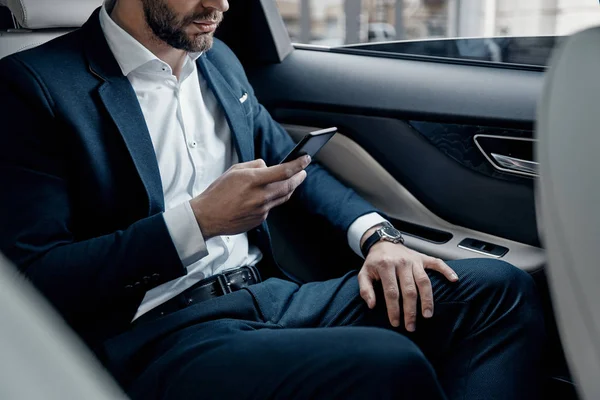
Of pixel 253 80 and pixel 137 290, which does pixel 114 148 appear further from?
pixel 253 80

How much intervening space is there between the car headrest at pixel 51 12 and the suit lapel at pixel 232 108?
27 centimetres

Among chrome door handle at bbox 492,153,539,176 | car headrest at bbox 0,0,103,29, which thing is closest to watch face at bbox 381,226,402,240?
chrome door handle at bbox 492,153,539,176

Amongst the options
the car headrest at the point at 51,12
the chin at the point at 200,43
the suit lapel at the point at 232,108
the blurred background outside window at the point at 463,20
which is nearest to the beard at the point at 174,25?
the chin at the point at 200,43

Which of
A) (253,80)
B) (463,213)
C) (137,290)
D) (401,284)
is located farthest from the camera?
(253,80)

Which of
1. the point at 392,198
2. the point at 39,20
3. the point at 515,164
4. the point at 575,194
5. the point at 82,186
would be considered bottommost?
the point at 392,198

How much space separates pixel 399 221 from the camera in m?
1.84

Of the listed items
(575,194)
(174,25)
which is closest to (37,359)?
(575,194)

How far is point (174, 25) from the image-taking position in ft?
4.52

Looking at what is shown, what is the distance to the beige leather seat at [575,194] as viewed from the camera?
738 millimetres

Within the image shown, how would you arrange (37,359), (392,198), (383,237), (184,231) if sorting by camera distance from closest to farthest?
(37,359)
(184,231)
(383,237)
(392,198)

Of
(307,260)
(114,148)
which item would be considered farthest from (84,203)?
(307,260)

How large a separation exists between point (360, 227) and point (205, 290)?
1.20ft

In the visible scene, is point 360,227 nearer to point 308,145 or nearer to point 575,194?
point 308,145

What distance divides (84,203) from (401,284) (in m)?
0.58
